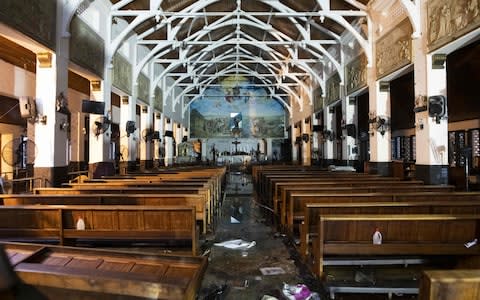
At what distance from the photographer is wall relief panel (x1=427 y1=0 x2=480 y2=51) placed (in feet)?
19.3

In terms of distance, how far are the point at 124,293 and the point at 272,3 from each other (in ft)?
37.9

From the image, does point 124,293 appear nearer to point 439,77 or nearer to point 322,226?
point 322,226

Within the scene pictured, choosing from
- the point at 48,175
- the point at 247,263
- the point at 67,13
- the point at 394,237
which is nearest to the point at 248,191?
the point at 48,175

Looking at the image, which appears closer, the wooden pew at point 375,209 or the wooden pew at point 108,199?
the wooden pew at point 375,209

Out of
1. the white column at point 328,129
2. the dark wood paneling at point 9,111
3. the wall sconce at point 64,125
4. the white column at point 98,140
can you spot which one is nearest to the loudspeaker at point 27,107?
the wall sconce at point 64,125

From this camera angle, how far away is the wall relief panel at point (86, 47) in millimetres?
8329

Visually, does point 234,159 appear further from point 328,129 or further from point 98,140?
point 98,140

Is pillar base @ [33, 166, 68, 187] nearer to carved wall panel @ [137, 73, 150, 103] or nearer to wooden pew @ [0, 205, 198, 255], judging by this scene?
wooden pew @ [0, 205, 198, 255]

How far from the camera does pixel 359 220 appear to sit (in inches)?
127

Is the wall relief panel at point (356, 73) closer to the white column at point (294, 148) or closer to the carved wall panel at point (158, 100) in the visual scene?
the carved wall panel at point (158, 100)

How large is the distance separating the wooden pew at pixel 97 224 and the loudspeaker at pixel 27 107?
3913mm

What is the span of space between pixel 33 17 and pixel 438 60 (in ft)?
26.4

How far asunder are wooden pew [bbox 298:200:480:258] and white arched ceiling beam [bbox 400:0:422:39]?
4.99m

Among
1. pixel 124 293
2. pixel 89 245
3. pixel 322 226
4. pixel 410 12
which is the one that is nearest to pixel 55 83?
pixel 89 245
